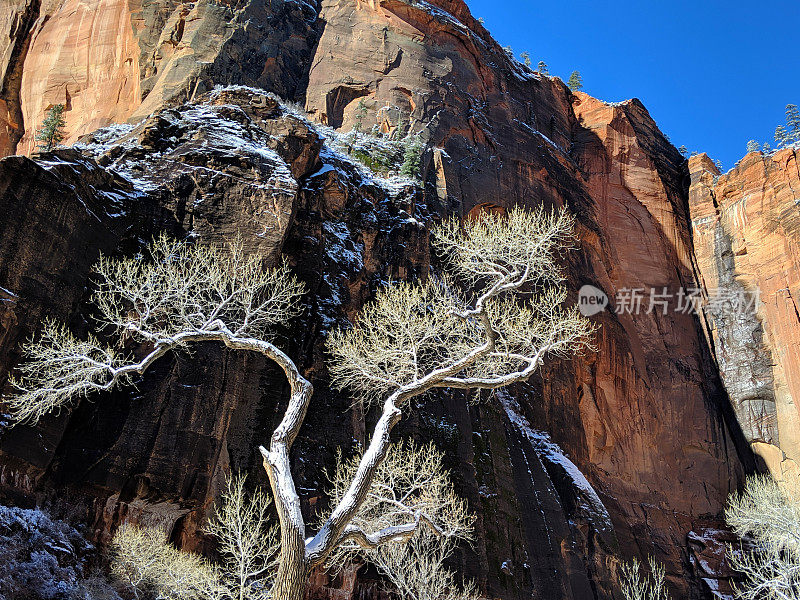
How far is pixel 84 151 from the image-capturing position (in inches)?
1073

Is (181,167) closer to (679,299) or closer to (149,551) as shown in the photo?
(149,551)

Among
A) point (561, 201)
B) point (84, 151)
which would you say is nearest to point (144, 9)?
point (84, 151)

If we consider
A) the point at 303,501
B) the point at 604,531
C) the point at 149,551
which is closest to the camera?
the point at 149,551

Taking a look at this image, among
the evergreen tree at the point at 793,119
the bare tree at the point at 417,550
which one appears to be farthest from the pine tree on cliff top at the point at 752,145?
the bare tree at the point at 417,550

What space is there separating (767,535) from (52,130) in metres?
40.0

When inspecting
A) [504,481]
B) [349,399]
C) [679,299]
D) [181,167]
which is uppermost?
[679,299]

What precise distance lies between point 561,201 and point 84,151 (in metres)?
28.0

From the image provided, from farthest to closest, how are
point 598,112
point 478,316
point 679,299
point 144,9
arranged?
point 598,112 < point 679,299 < point 144,9 < point 478,316

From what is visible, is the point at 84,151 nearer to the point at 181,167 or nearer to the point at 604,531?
the point at 181,167

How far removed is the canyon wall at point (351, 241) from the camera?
19859mm

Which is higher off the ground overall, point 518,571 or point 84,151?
point 84,151

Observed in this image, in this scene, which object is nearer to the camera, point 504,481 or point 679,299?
point 504,481

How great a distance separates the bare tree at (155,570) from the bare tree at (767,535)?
58.6ft

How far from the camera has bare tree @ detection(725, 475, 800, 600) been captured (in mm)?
24508
